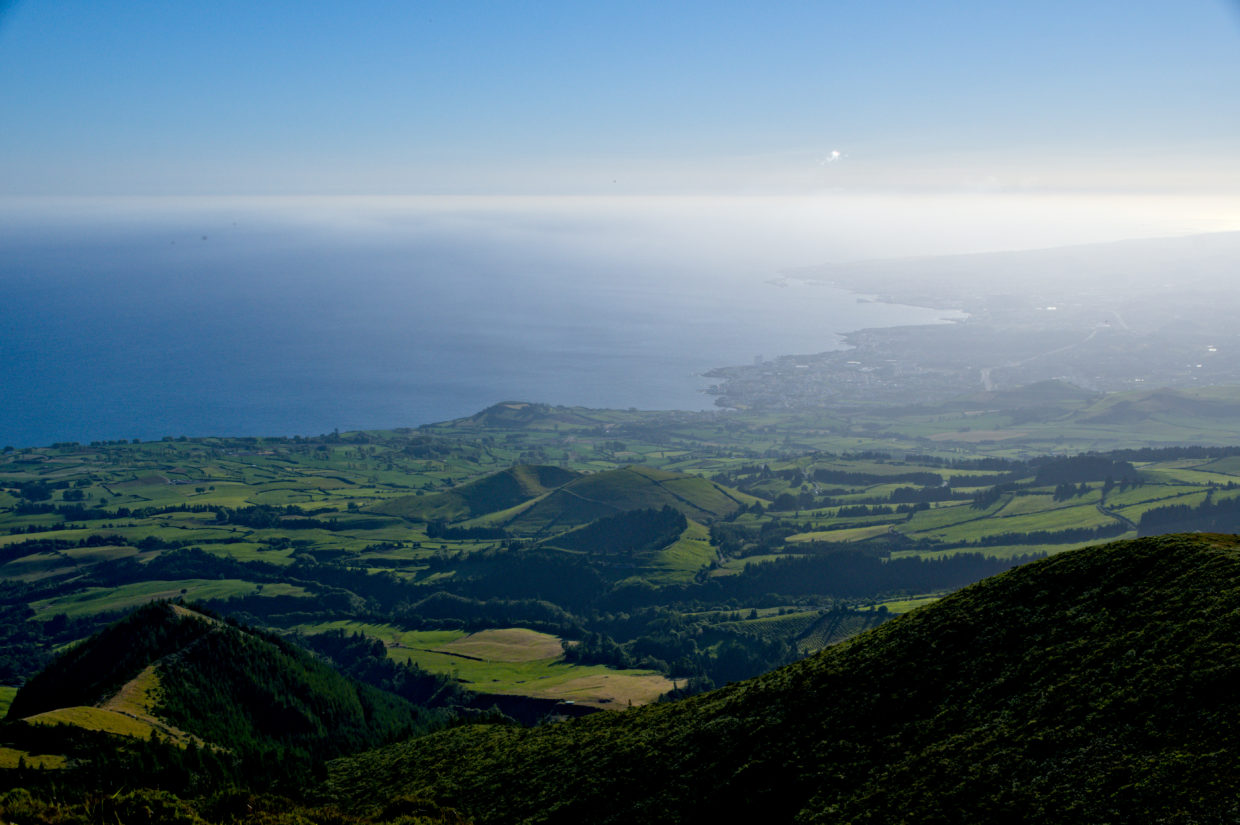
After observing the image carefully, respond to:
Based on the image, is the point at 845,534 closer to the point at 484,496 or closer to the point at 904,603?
the point at 904,603

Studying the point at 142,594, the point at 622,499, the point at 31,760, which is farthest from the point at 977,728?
the point at 622,499

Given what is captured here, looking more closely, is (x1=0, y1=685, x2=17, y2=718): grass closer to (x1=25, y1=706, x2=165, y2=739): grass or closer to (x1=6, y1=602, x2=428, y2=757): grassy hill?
(x1=6, y1=602, x2=428, y2=757): grassy hill

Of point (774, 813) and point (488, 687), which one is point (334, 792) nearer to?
point (774, 813)

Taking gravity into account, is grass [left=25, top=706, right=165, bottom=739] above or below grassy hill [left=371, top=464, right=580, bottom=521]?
above

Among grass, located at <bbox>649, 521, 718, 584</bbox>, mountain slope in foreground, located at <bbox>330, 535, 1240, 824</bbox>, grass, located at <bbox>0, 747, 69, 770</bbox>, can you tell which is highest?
mountain slope in foreground, located at <bbox>330, 535, 1240, 824</bbox>

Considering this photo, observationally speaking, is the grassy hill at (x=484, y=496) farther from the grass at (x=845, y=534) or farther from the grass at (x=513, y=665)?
the grass at (x=845, y=534)

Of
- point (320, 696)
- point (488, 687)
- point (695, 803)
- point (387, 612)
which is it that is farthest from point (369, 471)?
point (695, 803)

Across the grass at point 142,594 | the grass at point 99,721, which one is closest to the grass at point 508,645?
the grass at point 142,594

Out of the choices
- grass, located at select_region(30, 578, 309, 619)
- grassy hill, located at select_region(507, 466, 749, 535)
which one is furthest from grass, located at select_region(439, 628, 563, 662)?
grassy hill, located at select_region(507, 466, 749, 535)
